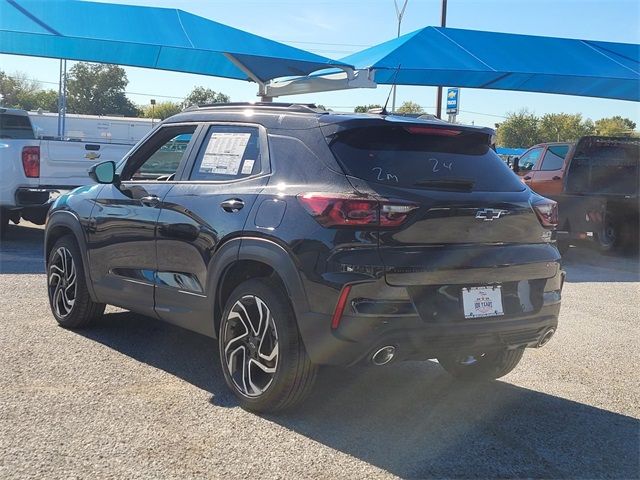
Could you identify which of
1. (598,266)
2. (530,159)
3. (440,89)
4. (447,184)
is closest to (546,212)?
(447,184)

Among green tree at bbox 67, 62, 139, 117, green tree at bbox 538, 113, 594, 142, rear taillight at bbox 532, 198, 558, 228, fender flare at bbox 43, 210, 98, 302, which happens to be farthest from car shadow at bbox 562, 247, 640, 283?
green tree at bbox 67, 62, 139, 117

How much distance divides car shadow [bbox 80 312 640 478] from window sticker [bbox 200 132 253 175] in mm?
1435

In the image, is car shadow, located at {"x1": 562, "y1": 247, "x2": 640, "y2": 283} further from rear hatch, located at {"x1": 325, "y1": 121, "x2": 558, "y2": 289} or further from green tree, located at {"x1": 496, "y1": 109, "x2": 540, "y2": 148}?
green tree, located at {"x1": 496, "y1": 109, "x2": 540, "y2": 148}

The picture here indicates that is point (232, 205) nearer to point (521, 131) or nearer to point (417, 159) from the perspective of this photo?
point (417, 159)

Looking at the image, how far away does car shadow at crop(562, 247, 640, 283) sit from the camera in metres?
10.4

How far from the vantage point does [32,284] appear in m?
7.91

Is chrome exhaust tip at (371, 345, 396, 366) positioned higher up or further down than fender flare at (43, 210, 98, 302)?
further down

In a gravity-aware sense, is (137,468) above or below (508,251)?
below

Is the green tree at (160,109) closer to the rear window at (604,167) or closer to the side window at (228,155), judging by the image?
the rear window at (604,167)

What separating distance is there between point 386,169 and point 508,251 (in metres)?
0.85

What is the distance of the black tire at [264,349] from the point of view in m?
3.86

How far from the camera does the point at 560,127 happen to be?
83062 millimetres

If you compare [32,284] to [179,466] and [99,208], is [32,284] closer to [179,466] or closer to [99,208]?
[99,208]

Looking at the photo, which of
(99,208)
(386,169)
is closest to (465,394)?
(386,169)
